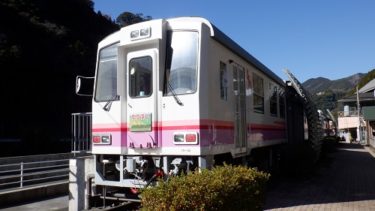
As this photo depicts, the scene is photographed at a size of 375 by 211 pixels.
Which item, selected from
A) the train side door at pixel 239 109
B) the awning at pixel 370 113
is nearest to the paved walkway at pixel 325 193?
the train side door at pixel 239 109

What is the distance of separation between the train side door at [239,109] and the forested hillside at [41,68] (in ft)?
83.9

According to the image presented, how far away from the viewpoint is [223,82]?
945 cm

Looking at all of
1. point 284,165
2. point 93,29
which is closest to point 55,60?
point 93,29

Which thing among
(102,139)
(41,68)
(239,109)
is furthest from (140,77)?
(41,68)

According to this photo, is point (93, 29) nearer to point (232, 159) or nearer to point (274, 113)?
point (274, 113)

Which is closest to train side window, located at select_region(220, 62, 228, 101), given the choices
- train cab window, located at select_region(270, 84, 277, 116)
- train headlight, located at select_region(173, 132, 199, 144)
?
train headlight, located at select_region(173, 132, 199, 144)

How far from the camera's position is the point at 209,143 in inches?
333

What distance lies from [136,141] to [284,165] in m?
7.95

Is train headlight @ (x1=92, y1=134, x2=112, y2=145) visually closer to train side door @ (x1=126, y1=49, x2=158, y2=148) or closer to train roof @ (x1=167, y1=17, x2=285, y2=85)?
train side door @ (x1=126, y1=49, x2=158, y2=148)

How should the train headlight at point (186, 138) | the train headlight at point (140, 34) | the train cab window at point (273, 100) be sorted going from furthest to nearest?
the train cab window at point (273, 100), the train headlight at point (140, 34), the train headlight at point (186, 138)

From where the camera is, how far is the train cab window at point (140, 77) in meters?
9.09

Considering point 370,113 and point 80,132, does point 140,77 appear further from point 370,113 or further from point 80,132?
point 370,113

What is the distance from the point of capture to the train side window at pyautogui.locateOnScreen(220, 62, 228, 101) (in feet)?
30.6

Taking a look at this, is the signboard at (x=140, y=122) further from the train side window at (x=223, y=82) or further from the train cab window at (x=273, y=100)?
the train cab window at (x=273, y=100)
